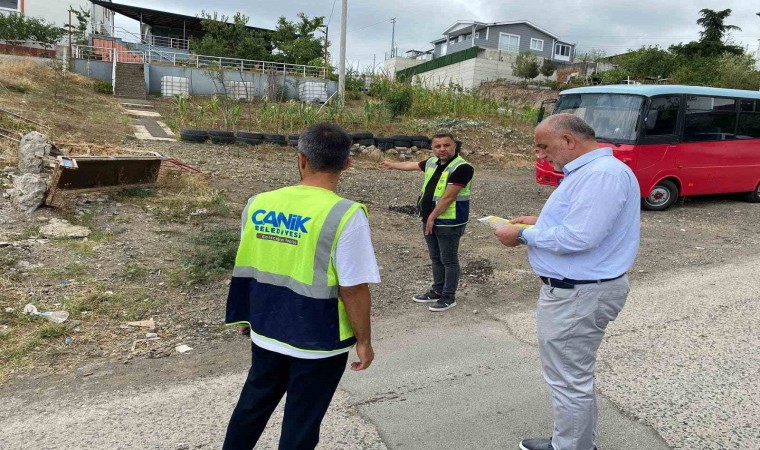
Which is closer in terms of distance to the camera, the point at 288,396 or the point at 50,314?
the point at 288,396

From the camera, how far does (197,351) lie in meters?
3.94

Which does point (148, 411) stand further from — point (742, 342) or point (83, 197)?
point (83, 197)

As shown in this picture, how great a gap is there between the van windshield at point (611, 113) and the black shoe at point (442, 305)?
5.99 meters

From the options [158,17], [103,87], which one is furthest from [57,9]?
[103,87]

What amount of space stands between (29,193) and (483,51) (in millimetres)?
39643

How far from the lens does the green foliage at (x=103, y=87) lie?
24484mm

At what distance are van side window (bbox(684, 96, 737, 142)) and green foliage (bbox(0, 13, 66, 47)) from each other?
35.2 metres

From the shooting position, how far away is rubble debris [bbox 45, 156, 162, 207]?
7.02 m

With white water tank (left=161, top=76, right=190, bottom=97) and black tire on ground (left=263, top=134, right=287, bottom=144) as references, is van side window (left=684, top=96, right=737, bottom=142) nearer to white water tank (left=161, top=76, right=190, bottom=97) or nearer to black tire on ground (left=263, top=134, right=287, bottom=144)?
black tire on ground (left=263, top=134, right=287, bottom=144)

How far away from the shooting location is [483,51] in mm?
41875

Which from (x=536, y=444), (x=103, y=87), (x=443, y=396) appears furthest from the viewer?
(x=103, y=87)

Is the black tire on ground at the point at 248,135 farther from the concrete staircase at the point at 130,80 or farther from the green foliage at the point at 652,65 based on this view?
the green foliage at the point at 652,65

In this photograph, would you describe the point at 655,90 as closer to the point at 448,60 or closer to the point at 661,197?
the point at 661,197

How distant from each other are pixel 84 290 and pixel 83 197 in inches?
133
